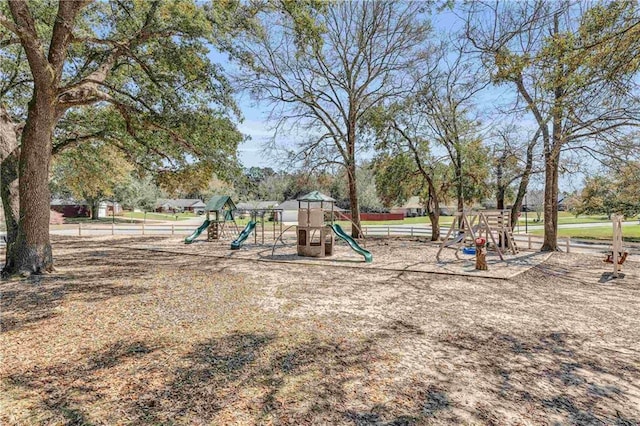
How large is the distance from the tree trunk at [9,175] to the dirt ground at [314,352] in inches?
77.7

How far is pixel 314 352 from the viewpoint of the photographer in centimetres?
418

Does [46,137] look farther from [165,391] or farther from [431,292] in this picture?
[431,292]

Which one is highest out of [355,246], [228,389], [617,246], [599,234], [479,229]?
[479,229]

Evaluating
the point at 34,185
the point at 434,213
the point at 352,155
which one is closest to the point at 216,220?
the point at 352,155

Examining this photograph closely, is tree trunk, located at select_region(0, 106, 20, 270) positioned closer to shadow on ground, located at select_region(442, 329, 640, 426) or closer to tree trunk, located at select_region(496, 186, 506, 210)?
shadow on ground, located at select_region(442, 329, 640, 426)

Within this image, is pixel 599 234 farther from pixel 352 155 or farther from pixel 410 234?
pixel 352 155

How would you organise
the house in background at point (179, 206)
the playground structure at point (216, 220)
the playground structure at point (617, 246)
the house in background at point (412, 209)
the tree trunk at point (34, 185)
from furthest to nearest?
the house in background at point (179, 206)
the house in background at point (412, 209)
the playground structure at point (216, 220)
the playground structure at point (617, 246)
the tree trunk at point (34, 185)

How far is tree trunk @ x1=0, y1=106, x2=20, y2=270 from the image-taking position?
27.6 ft

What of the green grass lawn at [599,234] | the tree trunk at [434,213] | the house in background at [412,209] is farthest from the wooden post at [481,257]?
the house in background at [412,209]

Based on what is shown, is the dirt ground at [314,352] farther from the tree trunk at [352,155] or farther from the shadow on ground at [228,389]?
the tree trunk at [352,155]

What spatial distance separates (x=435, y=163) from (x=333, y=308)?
15416 mm

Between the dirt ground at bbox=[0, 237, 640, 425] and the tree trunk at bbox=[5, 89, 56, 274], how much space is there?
0.72m

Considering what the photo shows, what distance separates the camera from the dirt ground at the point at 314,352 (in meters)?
2.99

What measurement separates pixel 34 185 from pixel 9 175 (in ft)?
5.10
